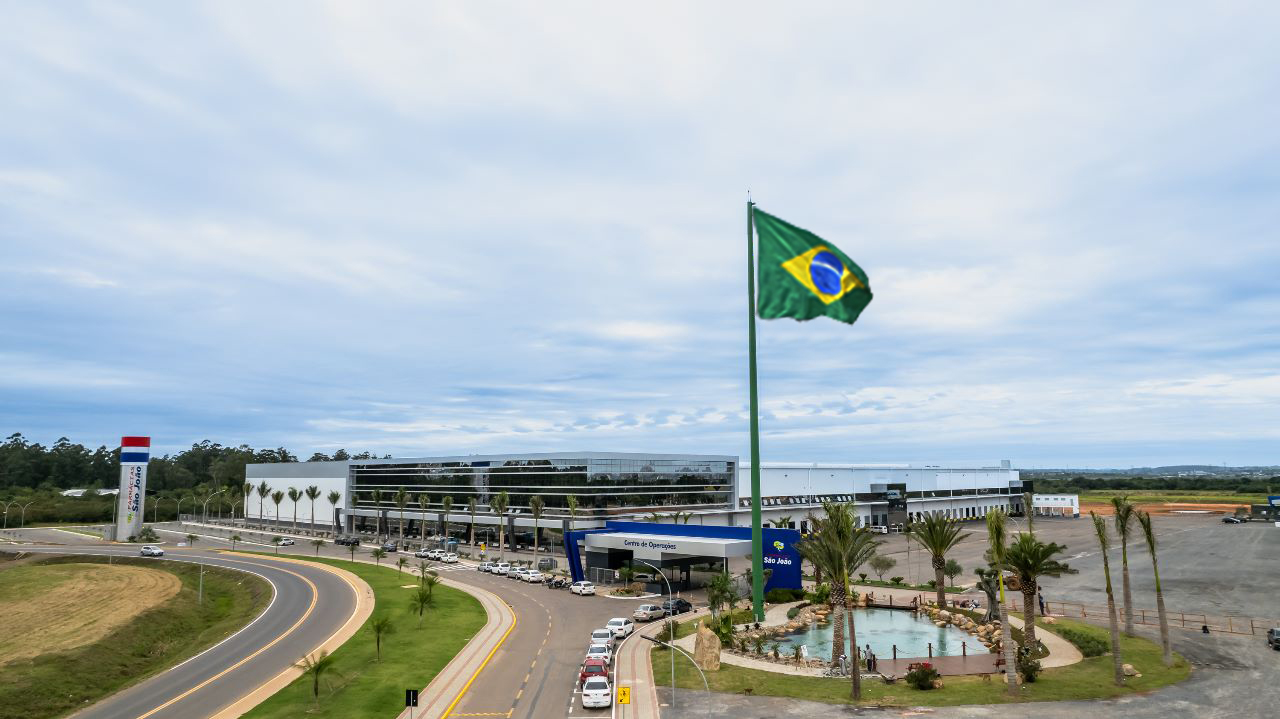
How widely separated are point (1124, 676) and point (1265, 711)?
6.80 m

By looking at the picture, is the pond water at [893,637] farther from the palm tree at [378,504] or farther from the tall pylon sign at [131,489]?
the tall pylon sign at [131,489]

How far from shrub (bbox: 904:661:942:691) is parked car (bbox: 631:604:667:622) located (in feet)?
90.5

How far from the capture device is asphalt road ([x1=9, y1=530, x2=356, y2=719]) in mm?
44156

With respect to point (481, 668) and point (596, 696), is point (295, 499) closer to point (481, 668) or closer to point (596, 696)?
point (481, 668)

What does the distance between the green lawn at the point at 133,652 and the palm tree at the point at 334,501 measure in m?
66.7

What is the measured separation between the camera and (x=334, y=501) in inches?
6476

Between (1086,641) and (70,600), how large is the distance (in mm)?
103995

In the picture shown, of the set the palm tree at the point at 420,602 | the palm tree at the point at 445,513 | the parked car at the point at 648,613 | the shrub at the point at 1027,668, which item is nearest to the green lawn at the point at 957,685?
the shrub at the point at 1027,668

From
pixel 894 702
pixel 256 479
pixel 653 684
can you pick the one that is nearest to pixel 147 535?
pixel 256 479

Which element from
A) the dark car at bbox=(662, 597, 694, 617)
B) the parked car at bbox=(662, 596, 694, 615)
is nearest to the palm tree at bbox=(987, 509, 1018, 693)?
the dark car at bbox=(662, 597, 694, 617)

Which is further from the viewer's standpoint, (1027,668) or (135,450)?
(135,450)

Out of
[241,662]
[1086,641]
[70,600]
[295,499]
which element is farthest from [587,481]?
[295,499]

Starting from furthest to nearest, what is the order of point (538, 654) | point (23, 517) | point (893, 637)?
point (23, 517) → point (893, 637) → point (538, 654)

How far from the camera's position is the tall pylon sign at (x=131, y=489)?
147 m
